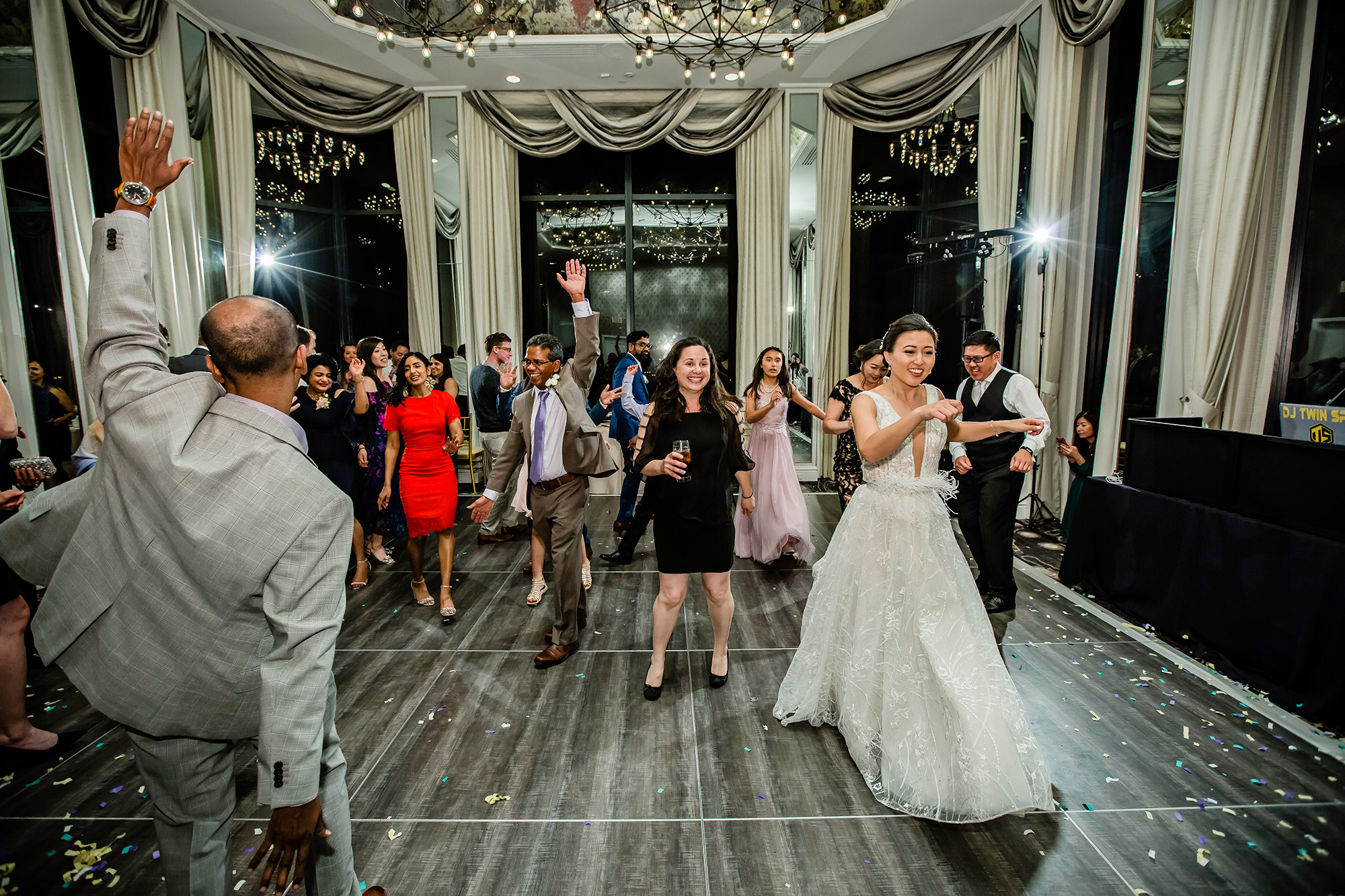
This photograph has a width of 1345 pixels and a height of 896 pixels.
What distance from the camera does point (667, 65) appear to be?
6.60m

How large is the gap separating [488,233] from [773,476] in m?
5.01

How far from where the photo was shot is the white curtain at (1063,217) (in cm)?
532

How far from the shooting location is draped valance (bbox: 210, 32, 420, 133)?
6.03 metres

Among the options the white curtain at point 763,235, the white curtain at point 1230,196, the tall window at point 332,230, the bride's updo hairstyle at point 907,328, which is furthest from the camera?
the white curtain at point 763,235

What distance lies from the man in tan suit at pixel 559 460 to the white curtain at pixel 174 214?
13.9ft

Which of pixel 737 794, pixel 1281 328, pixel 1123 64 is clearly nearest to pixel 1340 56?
pixel 1281 328

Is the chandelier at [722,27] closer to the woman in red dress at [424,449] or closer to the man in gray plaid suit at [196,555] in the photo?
the woman in red dress at [424,449]

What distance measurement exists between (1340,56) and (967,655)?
427 centimetres

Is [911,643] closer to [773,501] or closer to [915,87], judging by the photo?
[773,501]

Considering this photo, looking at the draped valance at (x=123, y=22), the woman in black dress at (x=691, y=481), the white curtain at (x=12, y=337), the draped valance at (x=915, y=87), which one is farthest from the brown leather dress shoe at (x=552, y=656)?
the draped valance at (x=915, y=87)

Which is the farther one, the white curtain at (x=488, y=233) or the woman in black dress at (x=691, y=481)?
the white curtain at (x=488, y=233)

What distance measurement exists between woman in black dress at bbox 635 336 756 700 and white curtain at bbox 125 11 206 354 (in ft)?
16.9

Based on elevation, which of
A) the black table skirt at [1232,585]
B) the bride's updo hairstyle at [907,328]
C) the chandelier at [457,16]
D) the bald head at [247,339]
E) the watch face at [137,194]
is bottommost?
the black table skirt at [1232,585]

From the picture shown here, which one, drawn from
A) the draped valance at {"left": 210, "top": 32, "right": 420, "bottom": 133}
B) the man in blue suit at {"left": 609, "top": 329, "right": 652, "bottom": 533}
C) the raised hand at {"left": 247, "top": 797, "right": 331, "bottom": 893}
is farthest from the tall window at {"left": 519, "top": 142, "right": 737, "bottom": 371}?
the raised hand at {"left": 247, "top": 797, "right": 331, "bottom": 893}
